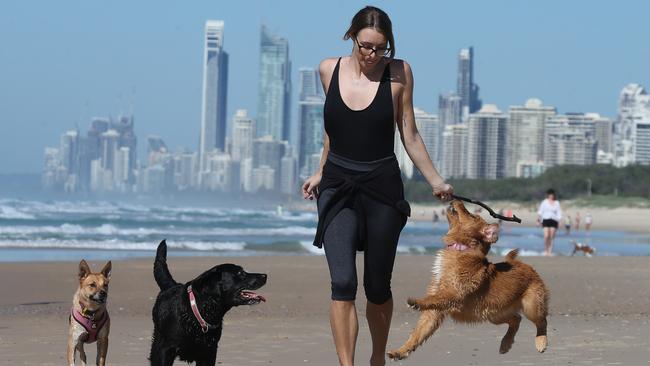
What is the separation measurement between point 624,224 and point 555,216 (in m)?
40.1

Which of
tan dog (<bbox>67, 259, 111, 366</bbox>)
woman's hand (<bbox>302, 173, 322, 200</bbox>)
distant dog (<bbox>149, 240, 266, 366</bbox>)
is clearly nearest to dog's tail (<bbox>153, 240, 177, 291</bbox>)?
tan dog (<bbox>67, 259, 111, 366</bbox>)

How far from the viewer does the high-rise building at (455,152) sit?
610 feet

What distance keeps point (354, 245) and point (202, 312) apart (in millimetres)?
835

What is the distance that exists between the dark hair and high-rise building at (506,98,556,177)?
171207 millimetres

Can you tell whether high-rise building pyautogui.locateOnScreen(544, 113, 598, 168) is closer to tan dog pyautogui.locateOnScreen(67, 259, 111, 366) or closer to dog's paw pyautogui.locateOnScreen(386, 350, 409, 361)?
tan dog pyautogui.locateOnScreen(67, 259, 111, 366)

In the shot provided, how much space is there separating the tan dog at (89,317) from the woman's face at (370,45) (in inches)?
94.2

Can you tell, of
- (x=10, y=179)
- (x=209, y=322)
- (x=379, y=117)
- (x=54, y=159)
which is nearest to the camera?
(x=379, y=117)

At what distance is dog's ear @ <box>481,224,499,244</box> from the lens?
642cm

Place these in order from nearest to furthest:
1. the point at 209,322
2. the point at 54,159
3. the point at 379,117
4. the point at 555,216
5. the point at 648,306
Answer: the point at 379,117 < the point at 209,322 < the point at 648,306 < the point at 555,216 < the point at 54,159

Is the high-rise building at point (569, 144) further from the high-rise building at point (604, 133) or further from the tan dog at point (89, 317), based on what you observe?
the tan dog at point (89, 317)

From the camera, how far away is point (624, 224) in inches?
2335

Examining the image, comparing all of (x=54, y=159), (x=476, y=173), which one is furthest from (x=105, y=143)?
(x=476, y=173)

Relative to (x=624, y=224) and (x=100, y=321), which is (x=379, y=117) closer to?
(x=100, y=321)

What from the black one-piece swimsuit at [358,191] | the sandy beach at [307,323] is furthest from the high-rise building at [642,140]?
the black one-piece swimsuit at [358,191]
